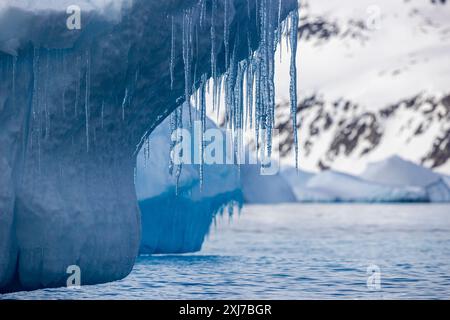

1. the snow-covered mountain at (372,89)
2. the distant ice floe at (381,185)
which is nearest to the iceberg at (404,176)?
the distant ice floe at (381,185)

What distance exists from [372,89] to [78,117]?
134 m

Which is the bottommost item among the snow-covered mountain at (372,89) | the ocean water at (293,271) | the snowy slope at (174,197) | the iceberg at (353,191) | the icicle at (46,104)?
the ocean water at (293,271)

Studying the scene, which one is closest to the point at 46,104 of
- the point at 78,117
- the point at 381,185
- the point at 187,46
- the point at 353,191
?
the point at 78,117

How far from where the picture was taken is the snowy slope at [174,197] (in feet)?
57.9

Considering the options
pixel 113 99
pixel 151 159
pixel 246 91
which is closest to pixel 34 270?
pixel 113 99

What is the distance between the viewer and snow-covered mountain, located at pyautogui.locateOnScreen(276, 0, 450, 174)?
122 metres

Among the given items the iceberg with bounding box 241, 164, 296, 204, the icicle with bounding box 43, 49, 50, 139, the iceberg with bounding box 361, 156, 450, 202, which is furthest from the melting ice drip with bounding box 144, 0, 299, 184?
the iceberg with bounding box 361, 156, 450, 202

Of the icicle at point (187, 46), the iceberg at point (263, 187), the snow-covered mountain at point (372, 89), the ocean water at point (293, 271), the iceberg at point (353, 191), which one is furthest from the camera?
the snow-covered mountain at point (372, 89)

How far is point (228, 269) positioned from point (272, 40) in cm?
486

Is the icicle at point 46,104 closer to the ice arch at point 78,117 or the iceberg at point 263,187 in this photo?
the ice arch at point 78,117

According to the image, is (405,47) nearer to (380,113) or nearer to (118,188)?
(380,113)

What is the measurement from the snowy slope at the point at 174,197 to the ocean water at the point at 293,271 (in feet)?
1.36

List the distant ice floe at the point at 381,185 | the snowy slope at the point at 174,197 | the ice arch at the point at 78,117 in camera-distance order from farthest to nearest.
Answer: the distant ice floe at the point at 381,185
the snowy slope at the point at 174,197
the ice arch at the point at 78,117

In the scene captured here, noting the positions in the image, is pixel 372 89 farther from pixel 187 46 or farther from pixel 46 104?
pixel 46 104
